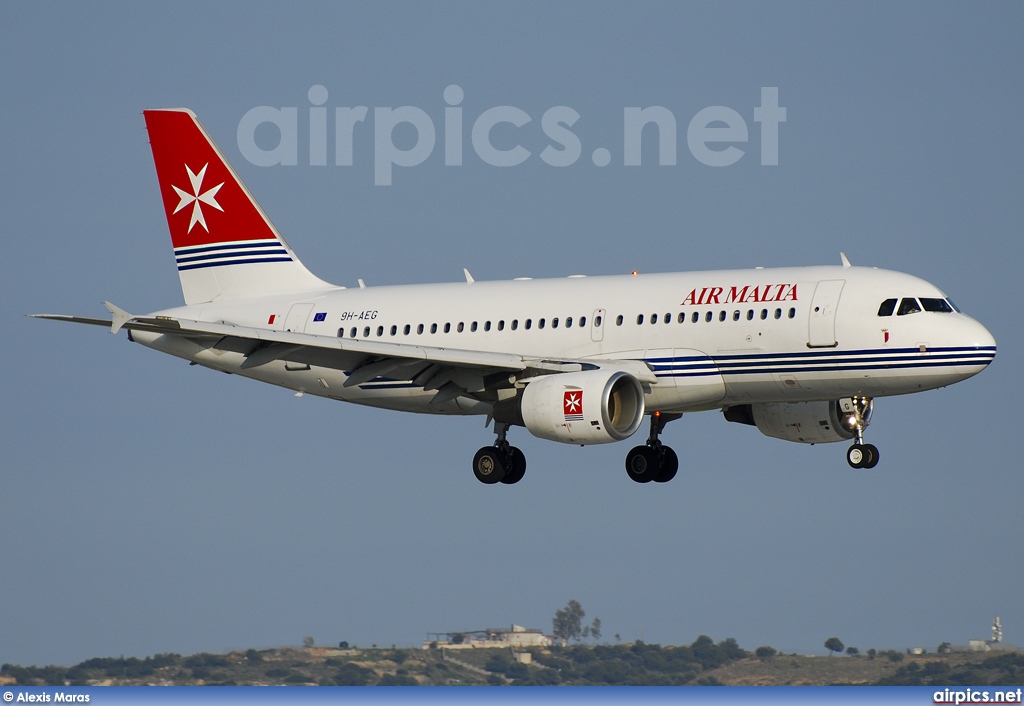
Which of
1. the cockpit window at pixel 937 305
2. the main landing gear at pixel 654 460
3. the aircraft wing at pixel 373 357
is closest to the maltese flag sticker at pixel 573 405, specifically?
the aircraft wing at pixel 373 357

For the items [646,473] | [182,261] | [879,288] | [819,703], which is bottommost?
[819,703]

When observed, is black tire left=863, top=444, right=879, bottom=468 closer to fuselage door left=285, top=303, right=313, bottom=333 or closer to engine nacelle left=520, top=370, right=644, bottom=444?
engine nacelle left=520, top=370, right=644, bottom=444

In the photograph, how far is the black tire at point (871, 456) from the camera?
47.7m

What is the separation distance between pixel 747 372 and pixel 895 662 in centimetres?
4928

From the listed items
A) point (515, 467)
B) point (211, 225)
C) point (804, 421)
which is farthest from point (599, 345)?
point (211, 225)

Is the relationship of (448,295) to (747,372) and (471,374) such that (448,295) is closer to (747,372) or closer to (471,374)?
(471,374)

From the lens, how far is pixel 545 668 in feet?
312

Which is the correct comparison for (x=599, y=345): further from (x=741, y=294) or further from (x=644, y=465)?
(x=644, y=465)

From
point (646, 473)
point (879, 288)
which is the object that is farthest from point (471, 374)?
point (879, 288)

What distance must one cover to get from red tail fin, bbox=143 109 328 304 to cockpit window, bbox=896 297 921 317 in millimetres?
20027

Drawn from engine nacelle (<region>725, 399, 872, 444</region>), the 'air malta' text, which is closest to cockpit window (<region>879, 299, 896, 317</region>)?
the 'air malta' text

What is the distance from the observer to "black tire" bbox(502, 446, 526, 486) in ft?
171

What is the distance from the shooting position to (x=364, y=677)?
287ft

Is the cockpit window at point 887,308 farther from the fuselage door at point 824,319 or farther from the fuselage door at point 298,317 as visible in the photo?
the fuselage door at point 298,317
